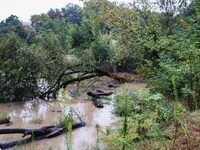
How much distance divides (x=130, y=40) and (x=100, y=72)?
9.98 ft

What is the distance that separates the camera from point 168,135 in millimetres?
4590

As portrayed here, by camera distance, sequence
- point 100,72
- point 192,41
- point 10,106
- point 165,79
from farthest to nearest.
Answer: point 100,72 → point 10,106 → point 165,79 → point 192,41

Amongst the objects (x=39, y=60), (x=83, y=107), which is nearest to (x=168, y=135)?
(x=83, y=107)

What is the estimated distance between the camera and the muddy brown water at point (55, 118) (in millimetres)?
7891

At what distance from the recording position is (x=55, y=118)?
10.9 metres

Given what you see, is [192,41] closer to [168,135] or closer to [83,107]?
[168,135]

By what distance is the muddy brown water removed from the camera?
789 centimetres

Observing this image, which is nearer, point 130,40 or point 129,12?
point 130,40

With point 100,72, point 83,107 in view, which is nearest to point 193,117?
point 83,107

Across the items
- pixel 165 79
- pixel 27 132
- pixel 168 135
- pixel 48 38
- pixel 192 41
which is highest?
pixel 48 38

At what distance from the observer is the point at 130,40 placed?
12.4 metres

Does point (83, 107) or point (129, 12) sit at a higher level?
point (129, 12)

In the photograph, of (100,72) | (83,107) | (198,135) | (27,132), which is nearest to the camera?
(198,135)

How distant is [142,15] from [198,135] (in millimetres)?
9851
